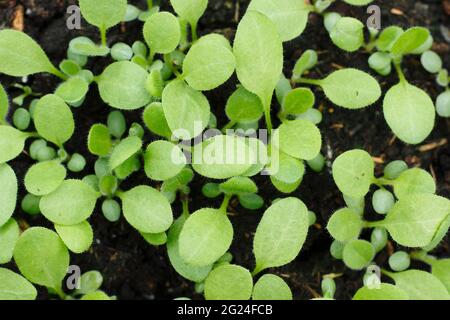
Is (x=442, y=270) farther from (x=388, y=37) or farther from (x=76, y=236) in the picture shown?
(x=76, y=236)

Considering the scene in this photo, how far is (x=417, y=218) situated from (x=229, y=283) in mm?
387

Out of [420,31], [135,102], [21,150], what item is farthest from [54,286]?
[420,31]

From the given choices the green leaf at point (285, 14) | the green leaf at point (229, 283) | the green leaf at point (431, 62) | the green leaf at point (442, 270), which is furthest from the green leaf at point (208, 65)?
the green leaf at point (442, 270)

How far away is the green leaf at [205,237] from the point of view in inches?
46.2

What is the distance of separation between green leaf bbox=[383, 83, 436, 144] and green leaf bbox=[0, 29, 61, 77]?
0.71 meters

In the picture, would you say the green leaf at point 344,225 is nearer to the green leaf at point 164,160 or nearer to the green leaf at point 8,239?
the green leaf at point 164,160

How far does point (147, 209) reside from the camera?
123 cm

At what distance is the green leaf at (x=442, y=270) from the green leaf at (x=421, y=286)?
0.19 ft

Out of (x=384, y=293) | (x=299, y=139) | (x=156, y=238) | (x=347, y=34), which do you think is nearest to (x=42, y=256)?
(x=156, y=238)

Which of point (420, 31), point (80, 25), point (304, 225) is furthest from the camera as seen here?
point (80, 25)

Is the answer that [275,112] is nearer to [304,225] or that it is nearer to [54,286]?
[304,225]

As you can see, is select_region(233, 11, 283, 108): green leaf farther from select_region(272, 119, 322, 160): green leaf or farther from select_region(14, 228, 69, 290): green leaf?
select_region(14, 228, 69, 290): green leaf

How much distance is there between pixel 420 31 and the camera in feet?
4.29

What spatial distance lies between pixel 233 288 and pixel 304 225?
7.1 inches
